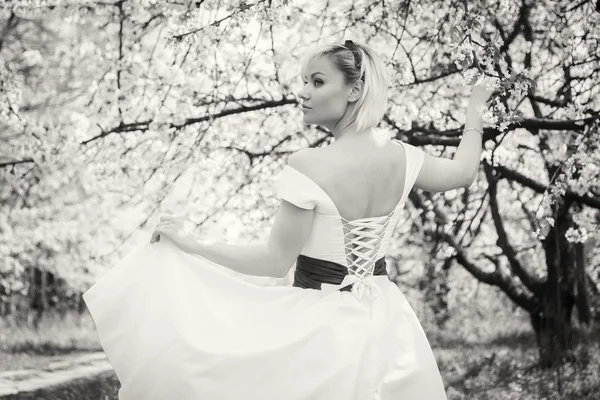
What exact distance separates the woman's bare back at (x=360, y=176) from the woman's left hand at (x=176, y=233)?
489mm

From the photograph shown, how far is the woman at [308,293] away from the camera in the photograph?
2330mm

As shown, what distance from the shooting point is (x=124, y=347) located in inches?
95.2

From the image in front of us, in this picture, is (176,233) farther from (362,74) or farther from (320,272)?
(362,74)

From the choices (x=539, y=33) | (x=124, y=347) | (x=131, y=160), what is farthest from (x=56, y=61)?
(x=124, y=347)

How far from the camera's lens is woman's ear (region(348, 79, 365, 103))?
256 cm

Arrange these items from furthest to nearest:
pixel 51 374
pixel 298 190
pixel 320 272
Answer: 1. pixel 51 374
2. pixel 320 272
3. pixel 298 190

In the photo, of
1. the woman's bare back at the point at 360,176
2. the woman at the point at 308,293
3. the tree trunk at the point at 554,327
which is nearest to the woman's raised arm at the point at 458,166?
the woman at the point at 308,293

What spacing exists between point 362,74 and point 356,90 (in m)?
0.06

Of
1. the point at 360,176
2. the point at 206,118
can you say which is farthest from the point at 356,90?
the point at 206,118

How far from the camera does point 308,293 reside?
2.55 meters

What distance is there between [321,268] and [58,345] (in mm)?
8238

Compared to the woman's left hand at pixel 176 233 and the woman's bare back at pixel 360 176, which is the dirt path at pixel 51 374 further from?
the woman's bare back at pixel 360 176

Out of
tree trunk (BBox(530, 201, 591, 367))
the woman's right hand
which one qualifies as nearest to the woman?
the woman's right hand

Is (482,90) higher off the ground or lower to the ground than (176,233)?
higher
